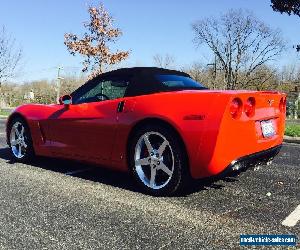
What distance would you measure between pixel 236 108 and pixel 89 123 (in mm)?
1720

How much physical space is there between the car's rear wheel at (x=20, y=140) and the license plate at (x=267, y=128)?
10.3 feet

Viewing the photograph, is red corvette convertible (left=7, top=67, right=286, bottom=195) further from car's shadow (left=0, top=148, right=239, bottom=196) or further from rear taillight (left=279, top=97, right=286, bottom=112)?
car's shadow (left=0, top=148, right=239, bottom=196)

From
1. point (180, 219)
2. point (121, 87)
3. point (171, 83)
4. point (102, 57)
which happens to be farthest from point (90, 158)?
point (102, 57)

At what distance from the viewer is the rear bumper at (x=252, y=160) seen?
11.2 ft

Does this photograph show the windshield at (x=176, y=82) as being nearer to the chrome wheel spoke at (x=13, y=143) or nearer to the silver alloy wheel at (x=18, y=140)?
the silver alloy wheel at (x=18, y=140)

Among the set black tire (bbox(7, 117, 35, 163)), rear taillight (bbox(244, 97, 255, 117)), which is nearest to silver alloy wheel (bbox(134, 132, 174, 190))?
rear taillight (bbox(244, 97, 255, 117))

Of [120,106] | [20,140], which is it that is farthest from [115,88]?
[20,140]

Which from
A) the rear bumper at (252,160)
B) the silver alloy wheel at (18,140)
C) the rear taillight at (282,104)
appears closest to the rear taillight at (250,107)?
the rear bumper at (252,160)

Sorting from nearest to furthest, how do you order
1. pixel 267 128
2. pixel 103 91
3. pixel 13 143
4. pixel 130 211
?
1. pixel 130 211
2. pixel 267 128
3. pixel 103 91
4. pixel 13 143

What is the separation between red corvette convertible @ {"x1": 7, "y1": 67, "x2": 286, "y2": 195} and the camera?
133 inches

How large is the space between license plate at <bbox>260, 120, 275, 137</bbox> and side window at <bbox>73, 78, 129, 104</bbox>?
4.97ft

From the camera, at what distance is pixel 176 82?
4297mm

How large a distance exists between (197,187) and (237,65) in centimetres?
3994

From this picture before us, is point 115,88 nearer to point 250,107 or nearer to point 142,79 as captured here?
point 142,79
